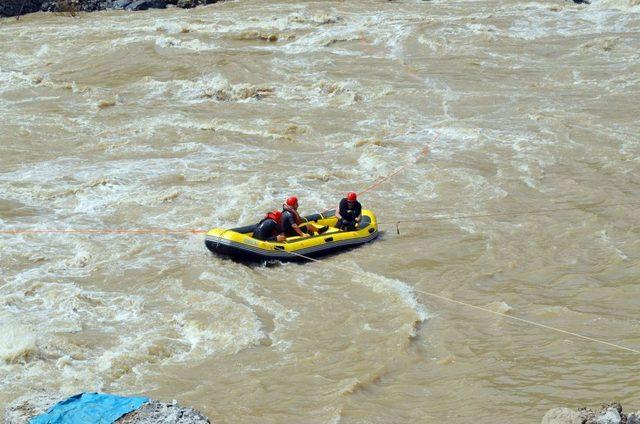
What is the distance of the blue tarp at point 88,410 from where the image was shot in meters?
6.35

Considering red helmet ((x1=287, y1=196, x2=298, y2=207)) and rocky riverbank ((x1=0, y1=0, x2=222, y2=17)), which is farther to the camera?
rocky riverbank ((x1=0, y1=0, x2=222, y2=17))

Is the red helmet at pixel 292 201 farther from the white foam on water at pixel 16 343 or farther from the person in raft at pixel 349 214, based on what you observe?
the white foam on water at pixel 16 343

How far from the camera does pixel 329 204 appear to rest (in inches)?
555

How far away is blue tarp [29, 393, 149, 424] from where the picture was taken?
6.35 metres

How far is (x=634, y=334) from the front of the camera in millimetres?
8789

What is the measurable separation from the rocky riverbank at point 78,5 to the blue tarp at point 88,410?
2848cm

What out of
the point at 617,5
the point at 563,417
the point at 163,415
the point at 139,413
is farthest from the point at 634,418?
the point at 617,5

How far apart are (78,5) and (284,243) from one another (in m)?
24.7

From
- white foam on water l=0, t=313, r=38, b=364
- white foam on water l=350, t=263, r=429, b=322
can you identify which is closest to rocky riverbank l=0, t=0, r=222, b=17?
white foam on water l=350, t=263, r=429, b=322

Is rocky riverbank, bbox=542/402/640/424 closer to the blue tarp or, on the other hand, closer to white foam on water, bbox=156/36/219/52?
the blue tarp

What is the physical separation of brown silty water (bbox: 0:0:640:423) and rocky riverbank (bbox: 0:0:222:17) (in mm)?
5389

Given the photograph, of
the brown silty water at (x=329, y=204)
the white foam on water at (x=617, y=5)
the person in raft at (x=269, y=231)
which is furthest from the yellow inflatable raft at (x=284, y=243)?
the white foam on water at (x=617, y=5)

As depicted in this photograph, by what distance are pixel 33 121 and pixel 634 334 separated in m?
14.2

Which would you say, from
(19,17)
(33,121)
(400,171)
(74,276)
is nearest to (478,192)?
(400,171)
